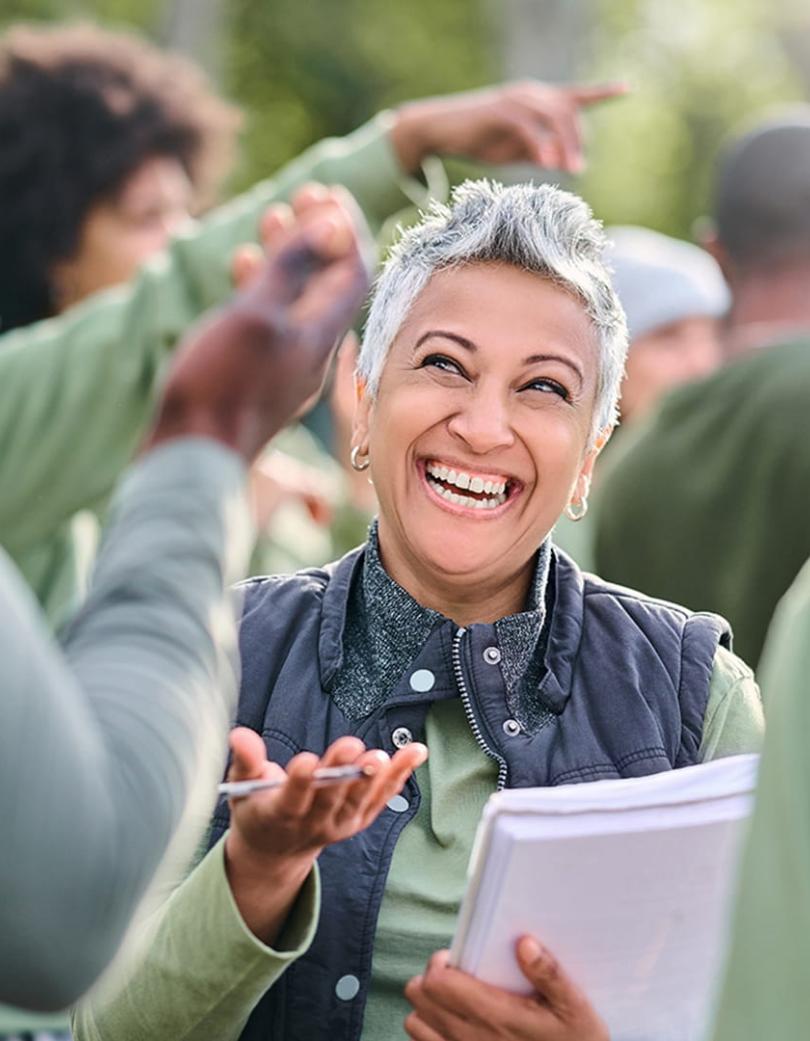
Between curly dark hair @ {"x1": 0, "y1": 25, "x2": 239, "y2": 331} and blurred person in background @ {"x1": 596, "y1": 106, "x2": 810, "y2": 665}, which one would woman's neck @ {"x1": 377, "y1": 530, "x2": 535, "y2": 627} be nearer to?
blurred person in background @ {"x1": 596, "y1": 106, "x2": 810, "y2": 665}

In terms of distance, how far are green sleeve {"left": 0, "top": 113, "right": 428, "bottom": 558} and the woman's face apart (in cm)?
124

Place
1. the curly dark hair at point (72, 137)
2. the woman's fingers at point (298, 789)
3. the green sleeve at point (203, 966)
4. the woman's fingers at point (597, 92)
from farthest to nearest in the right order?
the curly dark hair at point (72, 137) → the woman's fingers at point (597, 92) → the green sleeve at point (203, 966) → the woman's fingers at point (298, 789)

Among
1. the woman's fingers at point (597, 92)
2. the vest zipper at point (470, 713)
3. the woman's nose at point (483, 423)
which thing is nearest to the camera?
the vest zipper at point (470, 713)

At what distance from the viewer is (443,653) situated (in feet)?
9.04

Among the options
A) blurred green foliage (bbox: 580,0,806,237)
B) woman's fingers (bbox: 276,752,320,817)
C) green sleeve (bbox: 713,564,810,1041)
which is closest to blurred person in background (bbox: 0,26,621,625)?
woman's fingers (bbox: 276,752,320,817)

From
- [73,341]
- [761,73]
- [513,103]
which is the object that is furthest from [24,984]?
[761,73]

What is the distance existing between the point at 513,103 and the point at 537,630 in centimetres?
163

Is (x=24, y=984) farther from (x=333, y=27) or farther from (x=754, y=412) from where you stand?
(x=333, y=27)

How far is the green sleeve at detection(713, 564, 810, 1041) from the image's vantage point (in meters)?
1.65

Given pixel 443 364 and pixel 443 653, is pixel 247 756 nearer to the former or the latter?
pixel 443 653

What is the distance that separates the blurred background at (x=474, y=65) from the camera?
24266 mm

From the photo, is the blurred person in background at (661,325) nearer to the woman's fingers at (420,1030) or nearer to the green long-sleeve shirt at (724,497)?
the green long-sleeve shirt at (724,497)

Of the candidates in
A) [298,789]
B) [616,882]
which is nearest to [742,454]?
[616,882]

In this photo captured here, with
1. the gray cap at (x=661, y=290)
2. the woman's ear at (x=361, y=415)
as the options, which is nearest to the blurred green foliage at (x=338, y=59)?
the gray cap at (x=661, y=290)
